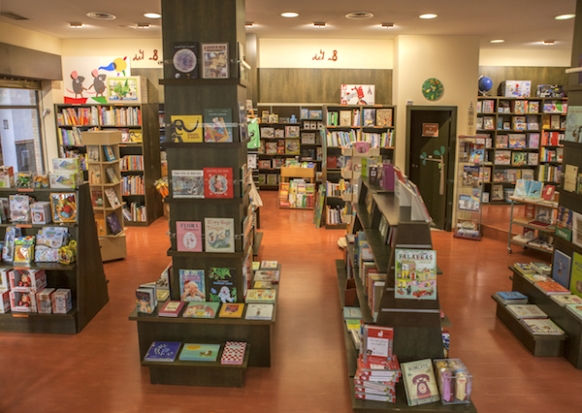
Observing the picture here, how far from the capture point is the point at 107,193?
6.79 meters

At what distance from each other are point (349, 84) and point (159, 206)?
182 inches

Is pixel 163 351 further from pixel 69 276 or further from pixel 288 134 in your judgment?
pixel 288 134

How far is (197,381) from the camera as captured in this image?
390cm

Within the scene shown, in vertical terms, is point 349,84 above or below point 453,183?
above

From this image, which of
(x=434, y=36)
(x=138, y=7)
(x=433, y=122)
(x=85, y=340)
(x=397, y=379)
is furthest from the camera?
(x=433, y=122)

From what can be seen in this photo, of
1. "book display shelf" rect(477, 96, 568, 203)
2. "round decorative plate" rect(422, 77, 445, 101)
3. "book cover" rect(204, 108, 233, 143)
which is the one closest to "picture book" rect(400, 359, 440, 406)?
"book cover" rect(204, 108, 233, 143)

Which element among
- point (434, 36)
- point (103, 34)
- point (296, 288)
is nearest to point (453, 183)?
point (434, 36)

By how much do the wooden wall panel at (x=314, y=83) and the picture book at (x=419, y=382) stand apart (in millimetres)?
7673

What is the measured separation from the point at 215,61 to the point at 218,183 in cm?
95

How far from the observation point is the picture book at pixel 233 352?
383 centimetres

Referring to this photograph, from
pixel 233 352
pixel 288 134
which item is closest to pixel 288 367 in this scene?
pixel 233 352

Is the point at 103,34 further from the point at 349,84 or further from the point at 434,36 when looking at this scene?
the point at 434,36

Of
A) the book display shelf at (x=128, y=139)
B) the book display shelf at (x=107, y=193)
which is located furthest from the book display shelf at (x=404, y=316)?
the book display shelf at (x=128, y=139)

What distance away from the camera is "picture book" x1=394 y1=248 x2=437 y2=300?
316 cm
